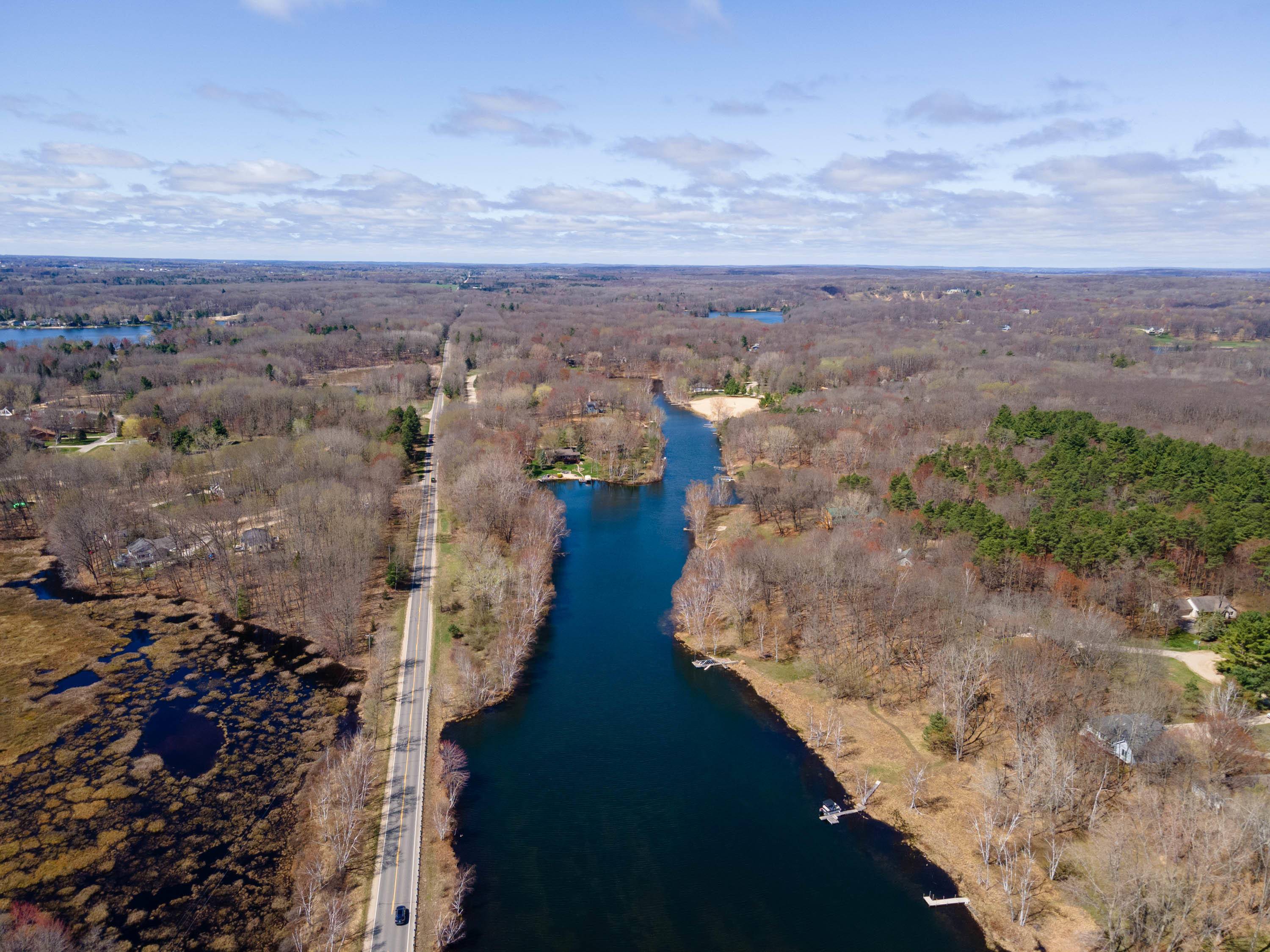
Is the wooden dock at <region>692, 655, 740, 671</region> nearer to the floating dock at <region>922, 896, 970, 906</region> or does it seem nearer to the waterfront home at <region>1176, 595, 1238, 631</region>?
the floating dock at <region>922, 896, 970, 906</region>

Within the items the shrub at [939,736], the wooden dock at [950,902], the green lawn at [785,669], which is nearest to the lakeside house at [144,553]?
the green lawn at [785,669]

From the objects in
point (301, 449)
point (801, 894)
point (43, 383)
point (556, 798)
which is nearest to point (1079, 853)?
point (801, 894)

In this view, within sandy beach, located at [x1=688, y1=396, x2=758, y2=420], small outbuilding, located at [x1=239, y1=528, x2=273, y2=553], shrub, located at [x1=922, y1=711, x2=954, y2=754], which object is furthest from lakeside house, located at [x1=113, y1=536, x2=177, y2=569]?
sandy beach, located at [x1=688, y1=396, x2=758, y2=420]

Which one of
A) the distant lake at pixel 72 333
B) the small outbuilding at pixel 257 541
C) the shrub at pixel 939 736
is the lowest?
the shrub at pixel 939 736

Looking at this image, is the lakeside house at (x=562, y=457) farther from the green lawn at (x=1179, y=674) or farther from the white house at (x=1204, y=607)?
the green lawn at (x=1179, y=674)

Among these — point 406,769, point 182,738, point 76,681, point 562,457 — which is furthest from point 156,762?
point 562,457

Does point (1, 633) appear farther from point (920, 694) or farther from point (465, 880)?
point (920, 694)
